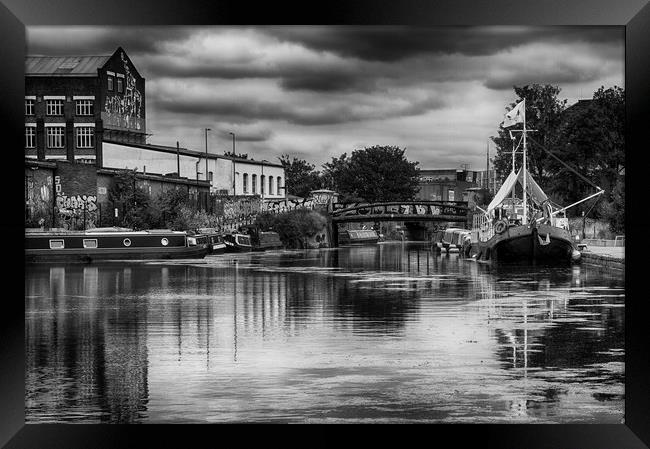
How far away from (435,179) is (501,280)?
138ft

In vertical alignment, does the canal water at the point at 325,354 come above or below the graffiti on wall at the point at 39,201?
below

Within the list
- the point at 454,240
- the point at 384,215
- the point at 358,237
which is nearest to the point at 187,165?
the point at 454,240

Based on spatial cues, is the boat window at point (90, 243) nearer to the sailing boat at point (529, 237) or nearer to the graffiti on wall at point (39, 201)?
the graffiti on wall at point (39, 201)

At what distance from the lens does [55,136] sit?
1462 inches

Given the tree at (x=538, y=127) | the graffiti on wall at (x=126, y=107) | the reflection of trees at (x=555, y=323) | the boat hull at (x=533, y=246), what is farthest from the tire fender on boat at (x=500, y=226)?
the graffiti on wall at (x=126, y=107)

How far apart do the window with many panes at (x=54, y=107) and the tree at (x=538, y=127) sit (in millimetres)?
15766

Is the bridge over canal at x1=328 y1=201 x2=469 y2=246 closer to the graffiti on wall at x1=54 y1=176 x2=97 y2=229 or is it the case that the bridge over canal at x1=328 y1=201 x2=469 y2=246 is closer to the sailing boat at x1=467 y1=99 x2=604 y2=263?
the sailing boat at x1=467 y1=99 x2=604 y2=263

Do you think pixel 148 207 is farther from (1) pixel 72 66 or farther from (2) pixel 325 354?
(2) pixel 325 354

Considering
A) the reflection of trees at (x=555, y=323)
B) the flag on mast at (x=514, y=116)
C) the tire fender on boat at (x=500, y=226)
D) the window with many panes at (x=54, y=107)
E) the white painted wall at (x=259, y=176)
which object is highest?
the window with many panes at (x=54, y=107)

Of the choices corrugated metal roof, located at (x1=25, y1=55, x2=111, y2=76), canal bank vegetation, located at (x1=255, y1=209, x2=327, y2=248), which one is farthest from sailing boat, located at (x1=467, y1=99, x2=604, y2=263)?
corrugated metal roof, located at (x1=25, y1=55, x2=111, y2=76)

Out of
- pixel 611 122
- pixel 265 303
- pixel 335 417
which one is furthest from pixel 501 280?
pixel 335 417

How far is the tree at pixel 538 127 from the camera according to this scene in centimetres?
3916

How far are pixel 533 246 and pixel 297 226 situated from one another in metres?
18.5
